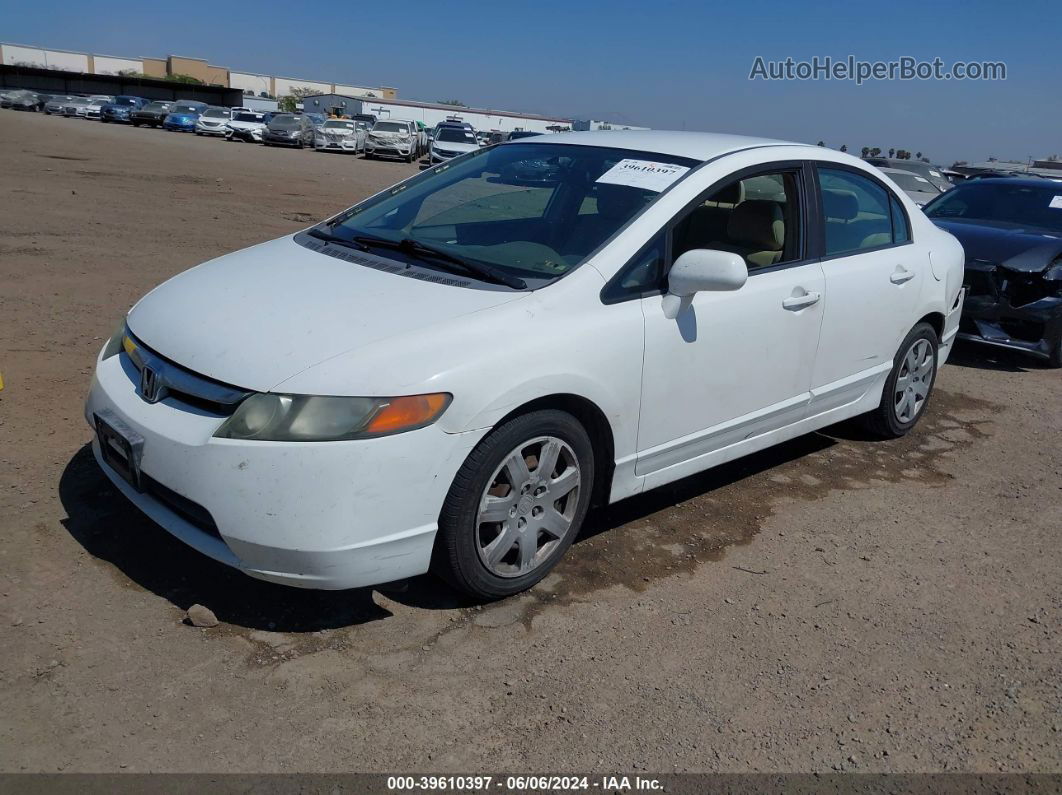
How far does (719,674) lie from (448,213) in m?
2.45

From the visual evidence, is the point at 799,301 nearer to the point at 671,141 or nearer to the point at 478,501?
the point at 671,141

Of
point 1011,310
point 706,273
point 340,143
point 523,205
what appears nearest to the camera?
point 706,273

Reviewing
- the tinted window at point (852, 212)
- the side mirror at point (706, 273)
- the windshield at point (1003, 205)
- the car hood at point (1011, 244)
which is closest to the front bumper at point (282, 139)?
the windshield at point (1003, 205)

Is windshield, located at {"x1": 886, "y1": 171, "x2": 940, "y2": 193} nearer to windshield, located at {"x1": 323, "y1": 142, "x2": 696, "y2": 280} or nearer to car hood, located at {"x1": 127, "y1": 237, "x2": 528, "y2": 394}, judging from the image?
windshield, located at {"x1": 323, "y1": 142, "x2": 696, "y2": 280}

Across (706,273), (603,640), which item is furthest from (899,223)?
(603,640)

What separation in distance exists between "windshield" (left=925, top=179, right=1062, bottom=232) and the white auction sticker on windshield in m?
5.67

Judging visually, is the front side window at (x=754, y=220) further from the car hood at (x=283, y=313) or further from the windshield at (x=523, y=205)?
the car hood at (x=283, y=313)

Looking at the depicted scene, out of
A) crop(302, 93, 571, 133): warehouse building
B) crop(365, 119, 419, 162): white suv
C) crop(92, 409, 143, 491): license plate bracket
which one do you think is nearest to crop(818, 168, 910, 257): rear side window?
crop(92, 409, 143, 491): license plate bracket

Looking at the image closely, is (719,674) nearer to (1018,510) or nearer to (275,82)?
(1018,510)

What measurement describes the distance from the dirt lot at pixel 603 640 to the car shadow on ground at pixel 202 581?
0.01m

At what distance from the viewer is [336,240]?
4.12 metres

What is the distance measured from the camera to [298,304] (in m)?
3.31

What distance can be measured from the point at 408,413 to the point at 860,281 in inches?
109

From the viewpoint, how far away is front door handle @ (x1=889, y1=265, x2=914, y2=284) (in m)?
4.87
